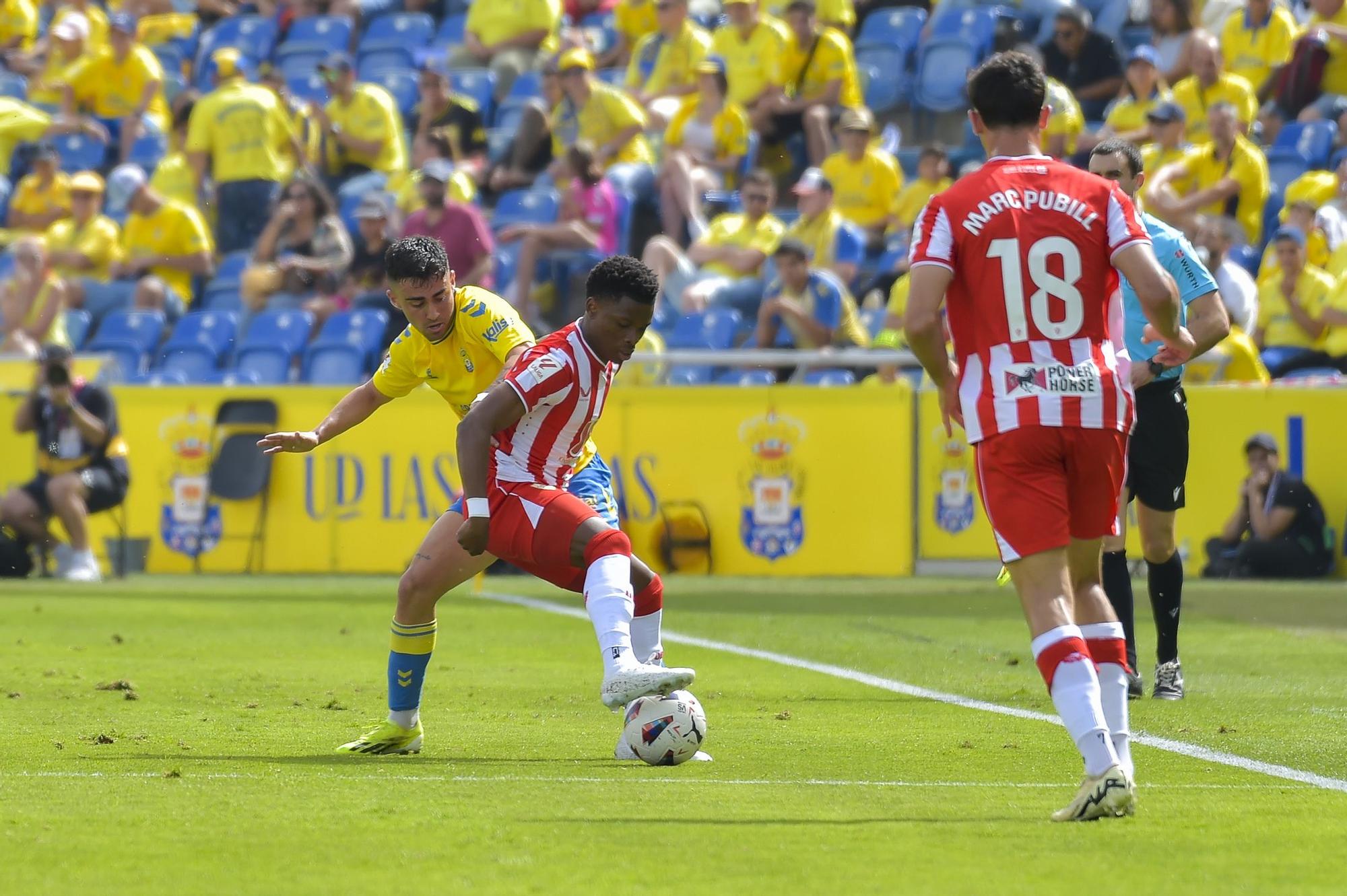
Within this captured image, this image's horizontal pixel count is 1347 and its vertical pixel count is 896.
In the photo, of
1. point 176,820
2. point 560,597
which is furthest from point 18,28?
point 176,820

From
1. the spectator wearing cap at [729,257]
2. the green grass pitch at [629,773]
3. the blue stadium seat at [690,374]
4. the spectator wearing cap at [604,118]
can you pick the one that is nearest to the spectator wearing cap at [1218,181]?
the spectator wearing cap at [729,257]

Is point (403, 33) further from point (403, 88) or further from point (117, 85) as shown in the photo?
point (117, 85)

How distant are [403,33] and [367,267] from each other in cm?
622

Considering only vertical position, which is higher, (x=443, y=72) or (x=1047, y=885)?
(x=443, y=72)

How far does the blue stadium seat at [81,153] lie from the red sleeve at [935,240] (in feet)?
68.3

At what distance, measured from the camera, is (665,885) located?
466 cm

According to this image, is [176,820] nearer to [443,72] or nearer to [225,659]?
[225,659]

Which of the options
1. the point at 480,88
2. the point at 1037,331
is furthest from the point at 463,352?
the point at 480,88

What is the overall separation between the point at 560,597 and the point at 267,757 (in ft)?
27.6

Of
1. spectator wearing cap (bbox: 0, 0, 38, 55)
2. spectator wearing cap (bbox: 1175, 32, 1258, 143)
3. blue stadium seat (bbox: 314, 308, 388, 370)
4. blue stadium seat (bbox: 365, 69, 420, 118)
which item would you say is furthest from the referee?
spectator wearing cap (bbox: 0, 0, 38, 55)

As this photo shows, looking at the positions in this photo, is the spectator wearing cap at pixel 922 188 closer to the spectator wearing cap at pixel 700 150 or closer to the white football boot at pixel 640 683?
the spectator wearing cap at pixel 700 150

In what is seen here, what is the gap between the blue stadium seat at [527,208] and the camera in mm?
20469

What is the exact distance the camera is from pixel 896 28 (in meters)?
21.8

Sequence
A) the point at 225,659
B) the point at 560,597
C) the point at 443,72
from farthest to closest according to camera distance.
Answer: the point at 443,72
the point at 560,597
the point at 225,659
